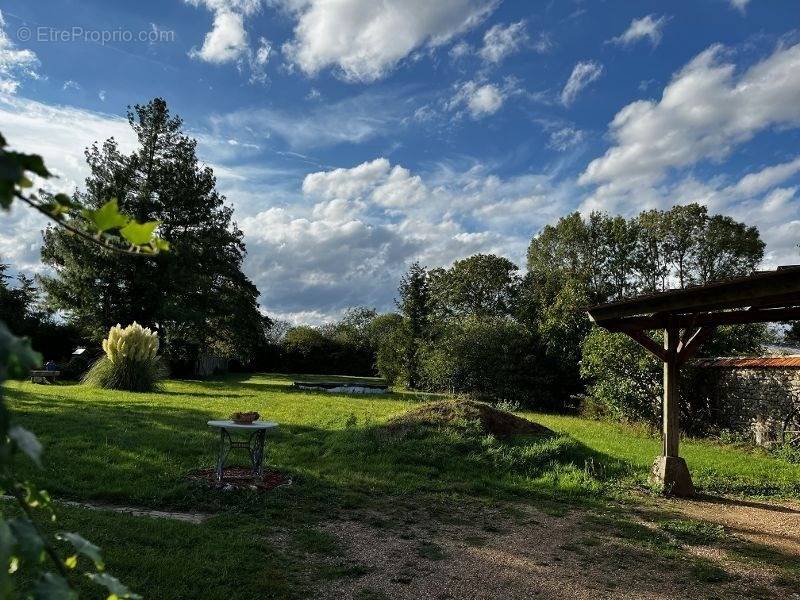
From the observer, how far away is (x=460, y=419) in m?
9.27

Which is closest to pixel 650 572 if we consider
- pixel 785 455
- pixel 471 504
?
pixel 471 504

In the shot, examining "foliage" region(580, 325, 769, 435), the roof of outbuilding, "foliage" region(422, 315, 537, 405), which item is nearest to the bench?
"foliage" region(422, 315, 537, 405)

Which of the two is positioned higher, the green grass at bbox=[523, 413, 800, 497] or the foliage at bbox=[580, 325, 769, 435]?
the foliage at bbox=[580, 325, 769, 435]

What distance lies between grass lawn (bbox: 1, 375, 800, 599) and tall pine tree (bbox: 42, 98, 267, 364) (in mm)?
11300

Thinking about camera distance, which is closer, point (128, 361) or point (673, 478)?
point (673, 478)

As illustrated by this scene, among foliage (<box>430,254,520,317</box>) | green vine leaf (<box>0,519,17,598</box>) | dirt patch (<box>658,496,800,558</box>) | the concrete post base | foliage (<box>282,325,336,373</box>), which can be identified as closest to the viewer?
green vine leaf (<box>0,519,17,598</box>)

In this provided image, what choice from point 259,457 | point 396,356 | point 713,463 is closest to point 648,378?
point 713,463

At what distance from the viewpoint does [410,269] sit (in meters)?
27.1

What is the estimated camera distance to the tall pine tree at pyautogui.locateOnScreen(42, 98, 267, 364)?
2233cm

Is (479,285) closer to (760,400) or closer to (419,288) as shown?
(419,288)

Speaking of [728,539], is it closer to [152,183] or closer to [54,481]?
[54,481]

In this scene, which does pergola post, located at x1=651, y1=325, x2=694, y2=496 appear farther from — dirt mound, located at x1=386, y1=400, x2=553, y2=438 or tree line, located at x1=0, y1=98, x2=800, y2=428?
tree line, located at x1=0, y1=98, x2=800, y2=428

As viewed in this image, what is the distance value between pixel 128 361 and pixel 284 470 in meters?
10.6

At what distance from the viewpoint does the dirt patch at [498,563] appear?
3918 millimetres
